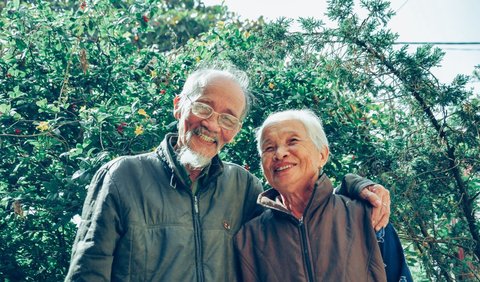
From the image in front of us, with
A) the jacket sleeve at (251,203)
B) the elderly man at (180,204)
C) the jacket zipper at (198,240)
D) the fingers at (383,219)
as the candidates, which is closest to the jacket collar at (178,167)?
the elderly man at (180,204)

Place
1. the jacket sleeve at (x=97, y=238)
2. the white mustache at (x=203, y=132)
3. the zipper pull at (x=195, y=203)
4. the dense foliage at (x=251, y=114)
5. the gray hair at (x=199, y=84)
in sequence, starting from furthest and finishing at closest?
the dense foliage at (x=251, y=114)
the gray hair at (x=199, y=84)
the white mustache at (x=203, y=132)
the zipper pull at (x=195, y=203)
the jacket sleeve at (x=97, y=238)

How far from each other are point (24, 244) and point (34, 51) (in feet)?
4.89

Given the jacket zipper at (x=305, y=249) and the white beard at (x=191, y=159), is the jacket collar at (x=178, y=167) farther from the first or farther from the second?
the jacket zipper at (x=305, y=249)

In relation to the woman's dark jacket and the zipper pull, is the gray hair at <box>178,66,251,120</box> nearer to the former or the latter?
the zipper pull

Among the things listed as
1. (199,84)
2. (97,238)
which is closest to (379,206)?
(199,84)

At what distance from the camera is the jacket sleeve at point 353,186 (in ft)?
7.50

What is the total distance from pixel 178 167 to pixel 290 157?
55 cm

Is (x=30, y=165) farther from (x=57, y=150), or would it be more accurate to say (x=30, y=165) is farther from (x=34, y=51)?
(x=34, y=51)

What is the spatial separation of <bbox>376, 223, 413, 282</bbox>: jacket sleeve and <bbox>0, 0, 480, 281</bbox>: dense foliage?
112cm

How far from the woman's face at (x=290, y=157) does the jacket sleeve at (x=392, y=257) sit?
415mm

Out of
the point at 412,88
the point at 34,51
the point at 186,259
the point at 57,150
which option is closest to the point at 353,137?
the point at 412,88

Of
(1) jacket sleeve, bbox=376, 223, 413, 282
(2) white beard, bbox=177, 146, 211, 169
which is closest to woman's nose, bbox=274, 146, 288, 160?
(2) white beard, bbox=177, 146, 211, 169

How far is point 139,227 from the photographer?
1.99 metres

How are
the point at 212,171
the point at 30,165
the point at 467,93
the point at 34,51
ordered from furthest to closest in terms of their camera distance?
the point at 34,51, the point at 30,165, the point at 467,93, the point at 212,171
